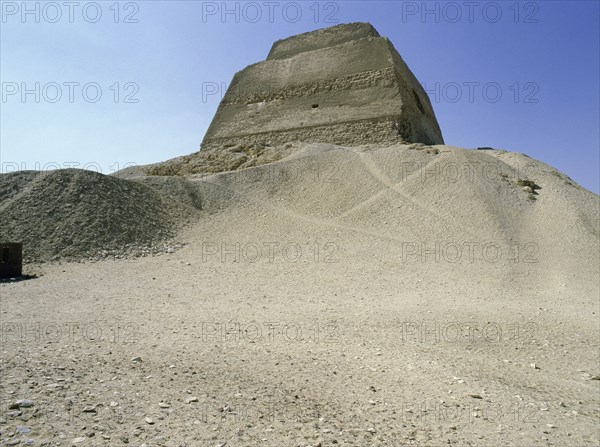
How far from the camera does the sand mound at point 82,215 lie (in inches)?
421

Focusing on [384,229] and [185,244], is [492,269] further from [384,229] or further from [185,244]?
[185,244]

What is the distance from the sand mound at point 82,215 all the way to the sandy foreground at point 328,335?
0.76 metres

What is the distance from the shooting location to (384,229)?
11820mm

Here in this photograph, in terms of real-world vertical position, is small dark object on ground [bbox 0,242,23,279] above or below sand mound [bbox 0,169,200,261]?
below

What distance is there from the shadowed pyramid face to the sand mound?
844cm

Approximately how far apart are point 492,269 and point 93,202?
10.3 meters

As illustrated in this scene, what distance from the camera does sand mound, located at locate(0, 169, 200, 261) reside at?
10.7 meters

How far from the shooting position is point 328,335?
17.1ft

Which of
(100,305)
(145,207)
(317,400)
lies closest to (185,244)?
(145,207)
